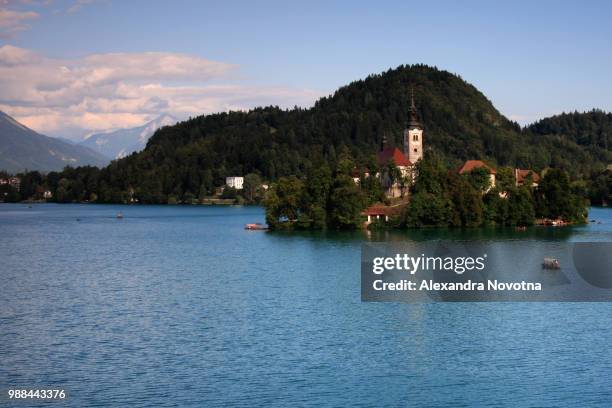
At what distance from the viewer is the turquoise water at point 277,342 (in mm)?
40375

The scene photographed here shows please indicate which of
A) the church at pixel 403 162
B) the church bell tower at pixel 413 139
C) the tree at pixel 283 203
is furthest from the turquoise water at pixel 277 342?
the church bell tower at pixel 413 139

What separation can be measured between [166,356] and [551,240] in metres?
74.2

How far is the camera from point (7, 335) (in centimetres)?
5188

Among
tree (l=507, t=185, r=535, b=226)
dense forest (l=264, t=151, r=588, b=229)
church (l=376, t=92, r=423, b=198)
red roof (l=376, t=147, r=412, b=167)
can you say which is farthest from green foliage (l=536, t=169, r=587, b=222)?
→ red roof (l=376, t=147, r=412, b=167)

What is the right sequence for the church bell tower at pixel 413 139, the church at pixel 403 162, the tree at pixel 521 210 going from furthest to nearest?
the church bell tower at pixel 413 139 → the church at pixel 403 162 → the tree at pixel 521 210

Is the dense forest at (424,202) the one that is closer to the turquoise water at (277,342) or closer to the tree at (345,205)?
the tree at (345,205)

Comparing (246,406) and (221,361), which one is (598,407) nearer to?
(246,406)

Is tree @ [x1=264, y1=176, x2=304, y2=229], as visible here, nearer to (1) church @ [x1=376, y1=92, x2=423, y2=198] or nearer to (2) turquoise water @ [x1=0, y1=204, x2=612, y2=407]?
(1) church @ [x1=376, y1=92, x2=423, y2=198]

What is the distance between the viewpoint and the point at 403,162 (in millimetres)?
174750

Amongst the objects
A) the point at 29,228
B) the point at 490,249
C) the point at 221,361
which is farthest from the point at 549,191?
the point at 221,361

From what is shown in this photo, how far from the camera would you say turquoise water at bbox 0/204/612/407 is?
40.4 m

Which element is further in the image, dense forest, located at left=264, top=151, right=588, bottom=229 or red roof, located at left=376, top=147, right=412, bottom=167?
red roof, located at left=376, top=147, right=412, bottom=167

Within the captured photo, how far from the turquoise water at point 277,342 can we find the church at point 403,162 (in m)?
65.6

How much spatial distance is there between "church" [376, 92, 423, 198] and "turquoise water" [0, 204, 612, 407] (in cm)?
6560
